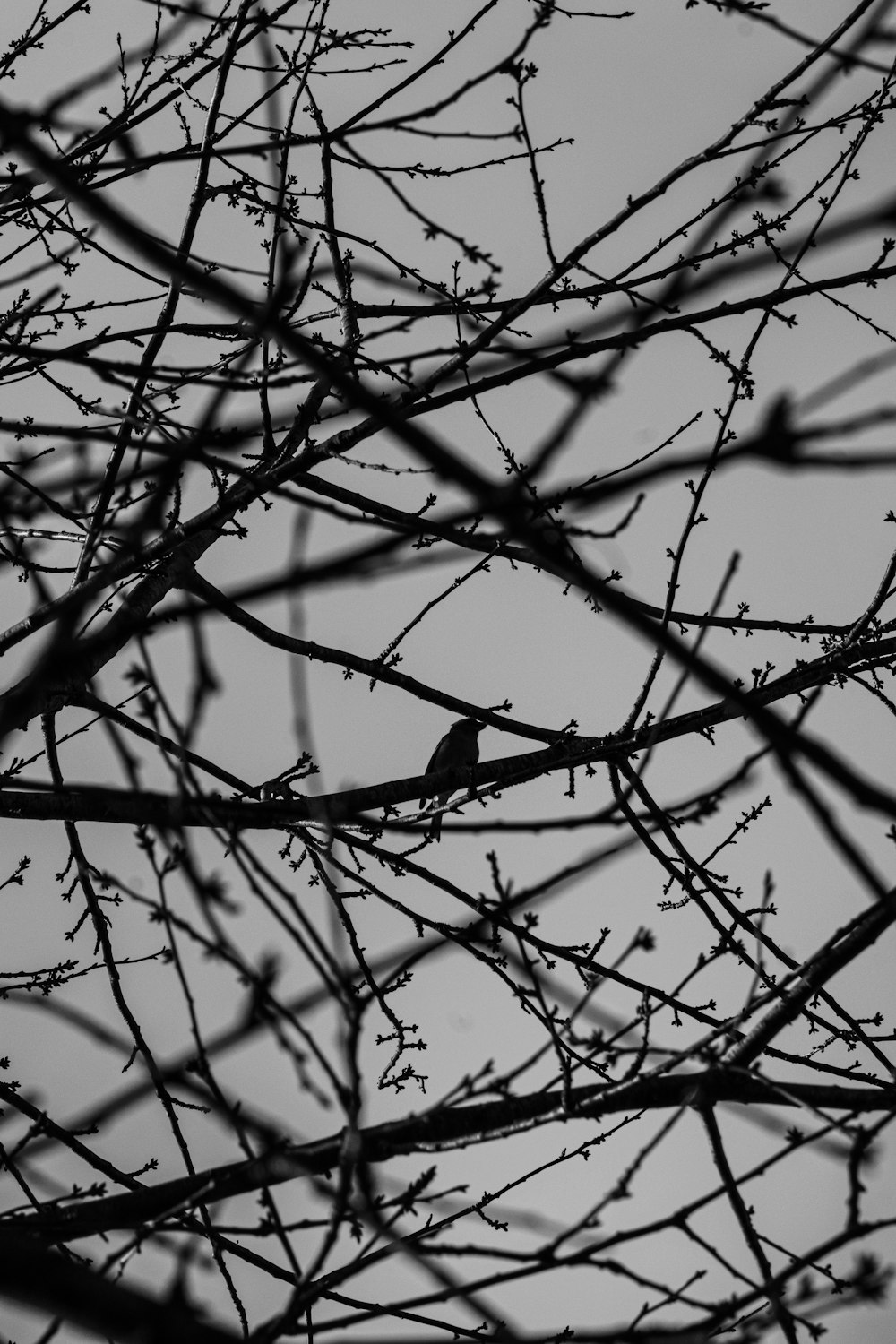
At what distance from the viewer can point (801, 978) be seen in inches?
103

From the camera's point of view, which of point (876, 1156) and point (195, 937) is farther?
point (876, 1156)

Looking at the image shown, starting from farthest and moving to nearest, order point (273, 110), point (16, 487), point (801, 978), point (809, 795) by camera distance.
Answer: point (273, 110) < point (16, 487) < point (801, 978) < point (809, 795)

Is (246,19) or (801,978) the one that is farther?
(246,19)

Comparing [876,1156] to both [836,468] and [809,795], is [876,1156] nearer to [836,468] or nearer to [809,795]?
[809,795]

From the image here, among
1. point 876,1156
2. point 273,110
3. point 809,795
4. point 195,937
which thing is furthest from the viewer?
point 273,110

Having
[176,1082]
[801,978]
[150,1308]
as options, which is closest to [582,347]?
[801,978]

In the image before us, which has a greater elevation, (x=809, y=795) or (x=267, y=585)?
(x=267, y=585)

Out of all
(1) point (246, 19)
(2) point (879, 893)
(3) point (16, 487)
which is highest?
(1) point (246, 19)

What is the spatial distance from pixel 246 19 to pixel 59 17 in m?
0.70

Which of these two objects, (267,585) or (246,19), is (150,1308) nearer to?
(267,585)

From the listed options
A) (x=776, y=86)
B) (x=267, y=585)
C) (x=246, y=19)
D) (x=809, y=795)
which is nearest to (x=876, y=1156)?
(x=809, y=795)

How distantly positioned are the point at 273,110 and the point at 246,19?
24.5 inches

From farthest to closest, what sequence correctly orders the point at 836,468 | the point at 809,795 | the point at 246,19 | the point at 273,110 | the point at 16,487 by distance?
the point at 246,19, the point at 273,110, the point at 16,487, the point at 809,795, the point at 836,468

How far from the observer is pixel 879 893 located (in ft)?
5.36
